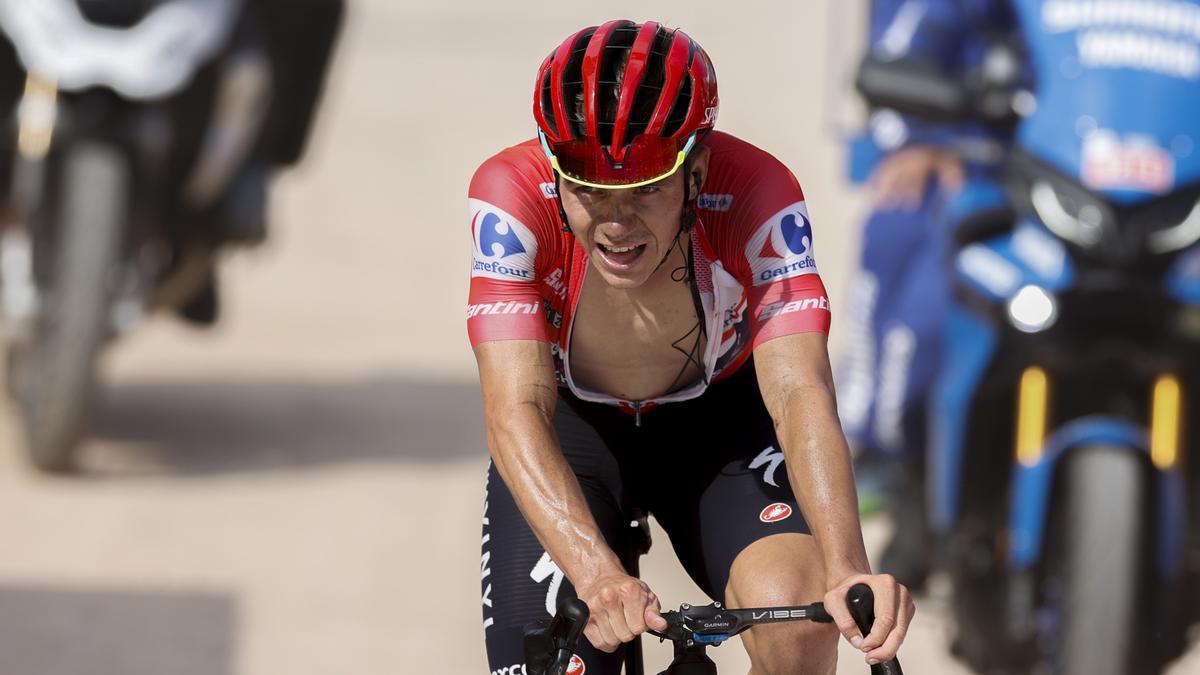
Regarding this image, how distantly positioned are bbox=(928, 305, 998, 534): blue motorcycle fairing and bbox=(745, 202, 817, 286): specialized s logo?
2108 millimetres

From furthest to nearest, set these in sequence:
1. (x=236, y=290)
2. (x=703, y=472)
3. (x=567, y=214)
→ (x=236, y=290)
(x=703, y=472)
(x=567, y=214)

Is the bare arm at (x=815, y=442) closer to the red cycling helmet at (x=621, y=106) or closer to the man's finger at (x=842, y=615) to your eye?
the man's finger at (x=842, y=615)

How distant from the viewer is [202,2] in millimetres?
8656

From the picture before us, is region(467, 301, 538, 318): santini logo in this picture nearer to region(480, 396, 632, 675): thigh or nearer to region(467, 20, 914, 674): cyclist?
region(467, 20, 914, 674): cyclist

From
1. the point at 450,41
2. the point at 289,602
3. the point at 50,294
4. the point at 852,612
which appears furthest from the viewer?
the point at 450,41

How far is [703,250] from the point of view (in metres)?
3.97

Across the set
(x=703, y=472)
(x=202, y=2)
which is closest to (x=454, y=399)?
(x=202, y=2)

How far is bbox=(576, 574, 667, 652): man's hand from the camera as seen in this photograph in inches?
127

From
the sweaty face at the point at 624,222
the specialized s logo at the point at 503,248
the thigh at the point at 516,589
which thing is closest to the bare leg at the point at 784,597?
the thigh at the point at 516,589

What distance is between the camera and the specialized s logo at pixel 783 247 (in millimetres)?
3842

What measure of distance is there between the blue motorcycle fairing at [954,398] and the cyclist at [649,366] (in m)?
1.73

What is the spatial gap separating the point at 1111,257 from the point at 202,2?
4396mm

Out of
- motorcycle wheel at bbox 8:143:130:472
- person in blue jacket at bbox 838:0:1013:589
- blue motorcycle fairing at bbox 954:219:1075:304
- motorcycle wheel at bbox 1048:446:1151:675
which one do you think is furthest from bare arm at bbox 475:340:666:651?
motorcycle wheel at bbox 8:143:130:472

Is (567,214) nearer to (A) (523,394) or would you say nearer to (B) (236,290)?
(A) (523,394)
